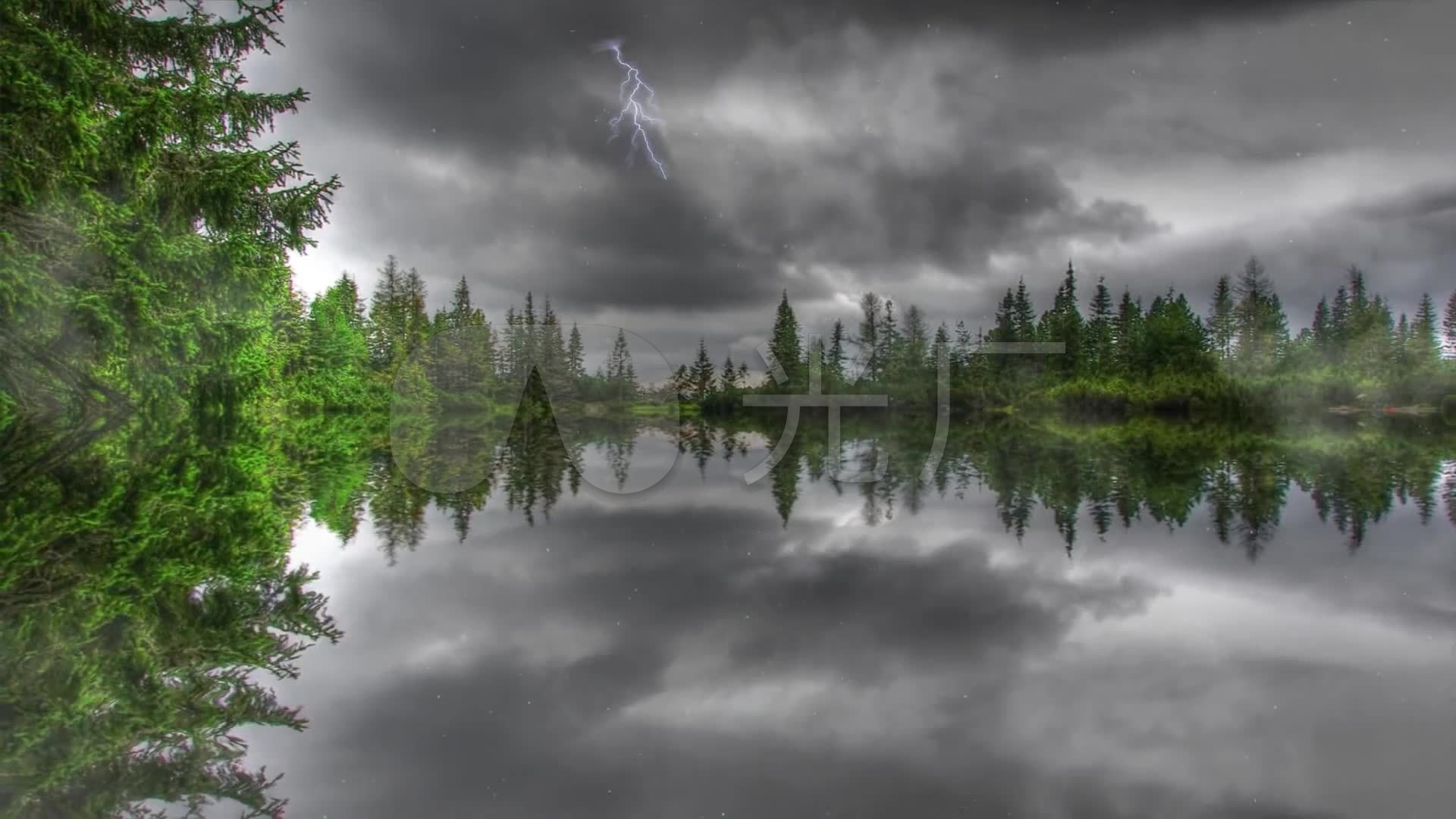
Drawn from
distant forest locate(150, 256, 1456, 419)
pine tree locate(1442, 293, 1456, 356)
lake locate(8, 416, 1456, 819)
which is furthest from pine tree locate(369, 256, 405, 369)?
pine tree locate(1442, 293, 1456, 356)

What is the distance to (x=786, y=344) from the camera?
53625 millimetres

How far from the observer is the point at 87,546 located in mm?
4625

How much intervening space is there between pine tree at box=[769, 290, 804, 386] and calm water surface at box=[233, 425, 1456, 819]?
43.5 m

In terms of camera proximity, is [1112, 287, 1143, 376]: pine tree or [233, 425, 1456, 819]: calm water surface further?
[1112, 287, 1143, 376]: pine tree

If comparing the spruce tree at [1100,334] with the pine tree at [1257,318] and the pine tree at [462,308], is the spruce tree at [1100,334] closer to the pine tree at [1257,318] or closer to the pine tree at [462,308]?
the pine tree at [1257,318]

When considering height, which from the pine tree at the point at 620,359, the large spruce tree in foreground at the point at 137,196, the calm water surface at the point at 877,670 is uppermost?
the large spruce tree in foreground at the point at 137,196

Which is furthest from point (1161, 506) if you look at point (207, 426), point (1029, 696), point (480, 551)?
point (207, 426)

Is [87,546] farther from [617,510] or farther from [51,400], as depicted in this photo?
[51,400]

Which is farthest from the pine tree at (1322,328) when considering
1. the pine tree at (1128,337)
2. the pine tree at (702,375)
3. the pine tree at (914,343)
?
the pine tree at (702,375)

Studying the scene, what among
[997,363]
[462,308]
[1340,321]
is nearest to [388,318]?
[462,308]

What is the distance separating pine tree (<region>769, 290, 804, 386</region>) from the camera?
5200cm

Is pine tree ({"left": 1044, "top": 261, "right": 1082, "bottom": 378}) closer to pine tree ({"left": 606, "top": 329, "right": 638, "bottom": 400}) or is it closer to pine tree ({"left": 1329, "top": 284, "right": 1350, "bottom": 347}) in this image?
pine tree ({"left": 1329, "top": 284, "right": 1350, "bottom": 347})

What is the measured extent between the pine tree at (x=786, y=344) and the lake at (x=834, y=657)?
42721 mm

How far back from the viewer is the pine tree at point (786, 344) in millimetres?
52000
